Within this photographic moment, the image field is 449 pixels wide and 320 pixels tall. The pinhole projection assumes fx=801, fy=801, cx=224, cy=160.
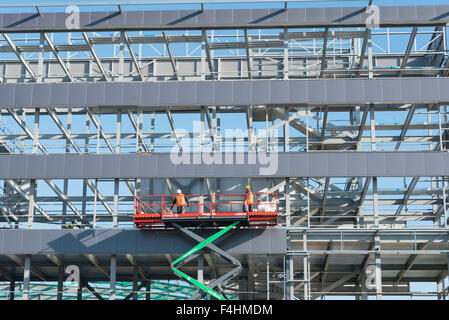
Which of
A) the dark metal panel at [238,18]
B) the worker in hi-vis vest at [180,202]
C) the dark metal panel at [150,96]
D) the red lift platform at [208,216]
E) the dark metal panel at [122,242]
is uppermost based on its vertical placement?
the dark metal panel at [238,18]

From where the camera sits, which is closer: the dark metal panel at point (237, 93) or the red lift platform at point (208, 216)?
the red lift platform at point (208, 216)

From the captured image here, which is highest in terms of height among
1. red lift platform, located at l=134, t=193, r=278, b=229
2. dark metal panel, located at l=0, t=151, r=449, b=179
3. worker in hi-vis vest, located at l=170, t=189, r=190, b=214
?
dark metal panel, located at l=0, t=151, r=449, b=179

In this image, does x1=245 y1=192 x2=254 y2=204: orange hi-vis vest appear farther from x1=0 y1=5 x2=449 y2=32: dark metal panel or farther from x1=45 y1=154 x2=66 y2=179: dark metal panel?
x1=0 y1=5 x2=449 y2=32: dark metal panel

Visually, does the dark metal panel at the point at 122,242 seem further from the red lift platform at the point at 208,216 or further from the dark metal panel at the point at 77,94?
the dark metal panel at the point at 77,94

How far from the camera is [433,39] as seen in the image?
55000mm

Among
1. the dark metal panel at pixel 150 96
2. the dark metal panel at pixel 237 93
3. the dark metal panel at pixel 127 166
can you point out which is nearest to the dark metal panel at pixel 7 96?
the dark metal panel at pixel 237 93

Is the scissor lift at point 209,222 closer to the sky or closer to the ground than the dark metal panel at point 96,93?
closer to the ground

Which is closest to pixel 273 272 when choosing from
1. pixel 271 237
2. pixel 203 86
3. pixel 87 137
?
pixel 271 237

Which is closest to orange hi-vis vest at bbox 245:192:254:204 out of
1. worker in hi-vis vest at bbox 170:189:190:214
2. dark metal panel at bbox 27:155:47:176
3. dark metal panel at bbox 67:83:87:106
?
worker in hi-vis vest at bbox 170:189:190:214

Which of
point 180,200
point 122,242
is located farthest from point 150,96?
point 122,242

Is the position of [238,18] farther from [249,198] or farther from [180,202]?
[180,202]
